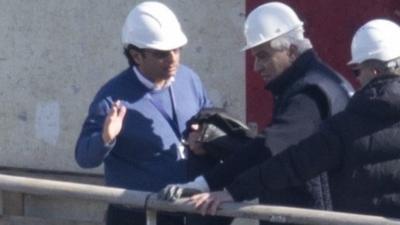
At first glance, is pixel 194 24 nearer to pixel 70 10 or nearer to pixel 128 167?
pixel 70 10

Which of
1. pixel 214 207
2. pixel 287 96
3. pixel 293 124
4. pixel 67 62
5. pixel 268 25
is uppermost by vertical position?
pixel 67 62

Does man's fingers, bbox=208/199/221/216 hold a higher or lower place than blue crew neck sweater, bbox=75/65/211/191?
lower

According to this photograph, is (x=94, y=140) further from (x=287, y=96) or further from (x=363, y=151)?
(x=363, y=151)

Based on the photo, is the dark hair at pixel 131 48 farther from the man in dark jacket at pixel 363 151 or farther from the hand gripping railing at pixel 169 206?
the man in dark jacket at pixel 363 151

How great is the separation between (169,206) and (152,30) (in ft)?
2.60

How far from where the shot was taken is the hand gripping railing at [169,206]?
246 inches

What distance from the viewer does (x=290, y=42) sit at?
6723 millimetres

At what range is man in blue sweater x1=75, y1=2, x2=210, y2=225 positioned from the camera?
277 inches

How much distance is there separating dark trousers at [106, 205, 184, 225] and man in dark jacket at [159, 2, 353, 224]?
0.33 meters

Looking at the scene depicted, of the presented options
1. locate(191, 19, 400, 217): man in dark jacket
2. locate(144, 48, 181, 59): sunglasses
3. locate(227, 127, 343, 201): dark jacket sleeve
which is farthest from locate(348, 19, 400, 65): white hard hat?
locate(144, 48, 181, 59): sunglasses

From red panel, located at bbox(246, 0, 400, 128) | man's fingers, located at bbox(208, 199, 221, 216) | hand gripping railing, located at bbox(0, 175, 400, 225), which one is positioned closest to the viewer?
hand gripping railing, located at bbox(0, 175, 400, 225)

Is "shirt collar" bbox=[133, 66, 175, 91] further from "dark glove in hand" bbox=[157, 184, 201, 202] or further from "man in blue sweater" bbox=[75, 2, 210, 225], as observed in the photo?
"dark glove in hand" bbox=[157, 184, 201, 202]

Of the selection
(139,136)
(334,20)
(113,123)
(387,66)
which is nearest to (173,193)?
(113,123)

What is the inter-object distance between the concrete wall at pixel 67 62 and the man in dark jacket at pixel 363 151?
8.34 ft
